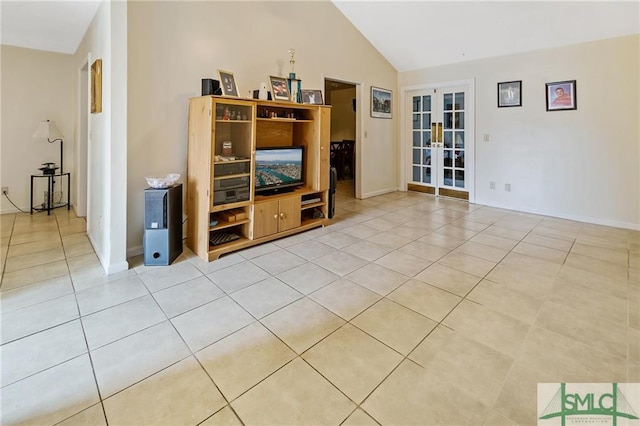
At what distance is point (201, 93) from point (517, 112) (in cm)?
449

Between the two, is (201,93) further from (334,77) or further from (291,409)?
(291,409)

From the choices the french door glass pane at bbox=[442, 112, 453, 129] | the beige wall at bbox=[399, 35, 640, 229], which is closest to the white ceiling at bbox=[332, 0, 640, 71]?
the beige wall at bbox=[399, 35, 640, 229]

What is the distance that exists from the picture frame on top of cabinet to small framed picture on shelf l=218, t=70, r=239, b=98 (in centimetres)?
106

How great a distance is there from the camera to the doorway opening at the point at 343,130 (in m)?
8.40

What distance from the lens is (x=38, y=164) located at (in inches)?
189

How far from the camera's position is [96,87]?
3057 millimetres

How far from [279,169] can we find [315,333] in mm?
2261

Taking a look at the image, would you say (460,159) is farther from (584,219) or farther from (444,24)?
(444,24)

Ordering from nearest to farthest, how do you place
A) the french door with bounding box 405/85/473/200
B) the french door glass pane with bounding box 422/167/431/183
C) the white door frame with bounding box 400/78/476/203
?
the white door frame with bounding box 400/78/476/203, the french door with bounding box 405/85/473/200, the french door glass pane with bounding box 422/167/431/183

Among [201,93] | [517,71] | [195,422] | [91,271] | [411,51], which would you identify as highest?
[411,51]

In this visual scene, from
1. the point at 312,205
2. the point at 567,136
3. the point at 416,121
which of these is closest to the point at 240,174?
the point at 312,205

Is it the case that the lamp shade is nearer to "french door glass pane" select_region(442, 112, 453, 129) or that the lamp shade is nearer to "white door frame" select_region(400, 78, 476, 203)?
"white door frame" select_region(400, 78, 476, 203)

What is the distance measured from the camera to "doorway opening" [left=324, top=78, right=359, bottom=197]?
8398 mm

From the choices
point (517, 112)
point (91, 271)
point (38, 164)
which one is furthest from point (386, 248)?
point (38, 164)
